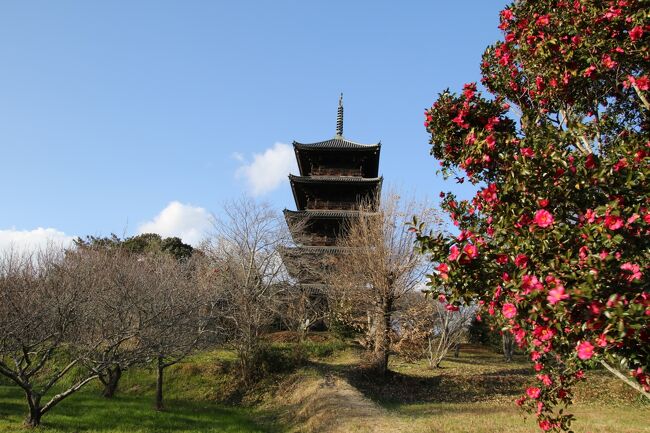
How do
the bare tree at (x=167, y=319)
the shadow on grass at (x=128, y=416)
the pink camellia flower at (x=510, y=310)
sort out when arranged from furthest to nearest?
the bare tree at (x=167, y=319) < the shadow on grass at (x=128, y=416) < the pink camellia flower at (x=510, y=310)

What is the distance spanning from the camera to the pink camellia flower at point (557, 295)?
287 centimetres

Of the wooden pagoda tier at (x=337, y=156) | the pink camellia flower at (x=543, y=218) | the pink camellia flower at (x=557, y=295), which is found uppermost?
the wooden pagoda tier at (x=337, y=156)

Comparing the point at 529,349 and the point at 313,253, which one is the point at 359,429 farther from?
the point at 313,253

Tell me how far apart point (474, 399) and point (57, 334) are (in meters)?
13.3

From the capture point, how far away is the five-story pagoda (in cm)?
2553

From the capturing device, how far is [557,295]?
289 cm

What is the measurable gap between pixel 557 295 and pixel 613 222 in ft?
2.16

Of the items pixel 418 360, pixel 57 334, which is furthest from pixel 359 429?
pixel 418 360

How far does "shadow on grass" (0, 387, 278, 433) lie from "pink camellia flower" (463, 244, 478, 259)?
31.5 ft

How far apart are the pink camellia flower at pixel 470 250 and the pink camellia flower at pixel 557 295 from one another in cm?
92

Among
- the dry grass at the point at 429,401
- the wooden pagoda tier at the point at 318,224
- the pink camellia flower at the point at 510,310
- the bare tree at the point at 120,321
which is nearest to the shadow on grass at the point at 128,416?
the bare tree at the point at 120,321

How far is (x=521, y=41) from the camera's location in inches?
229

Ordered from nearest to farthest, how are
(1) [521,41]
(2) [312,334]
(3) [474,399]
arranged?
(1) [521,41] < (3) [474,399] < (2) [312,334]

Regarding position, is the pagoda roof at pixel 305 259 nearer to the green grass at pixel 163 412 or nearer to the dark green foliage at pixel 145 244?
the green grass at pixel 163 412
